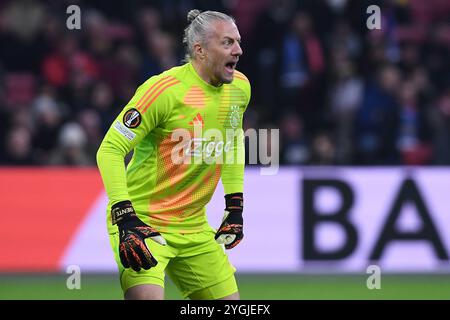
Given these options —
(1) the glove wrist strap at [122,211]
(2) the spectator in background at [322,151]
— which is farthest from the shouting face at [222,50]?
Result: (2) the spectator in background at [322,151]

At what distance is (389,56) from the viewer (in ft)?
46.4

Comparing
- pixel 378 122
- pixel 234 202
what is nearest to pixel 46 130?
pixel 378 122

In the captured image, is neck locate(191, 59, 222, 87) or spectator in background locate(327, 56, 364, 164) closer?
neck locate(191, 59, 222, 87)

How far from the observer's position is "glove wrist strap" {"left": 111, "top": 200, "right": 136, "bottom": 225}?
5.64 m

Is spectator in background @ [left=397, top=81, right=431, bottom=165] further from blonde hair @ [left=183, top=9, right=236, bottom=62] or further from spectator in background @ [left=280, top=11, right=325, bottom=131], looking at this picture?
blonde hair @ [left=183, top=9, right=236, bottom=62]

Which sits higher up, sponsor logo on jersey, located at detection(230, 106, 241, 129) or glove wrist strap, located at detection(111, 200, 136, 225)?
sponsor logo on jersey, located at detection(230, 106, 241, 129)

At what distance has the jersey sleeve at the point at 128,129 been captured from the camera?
5695 millimetres

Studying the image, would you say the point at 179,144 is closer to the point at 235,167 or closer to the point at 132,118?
the point at 132,118

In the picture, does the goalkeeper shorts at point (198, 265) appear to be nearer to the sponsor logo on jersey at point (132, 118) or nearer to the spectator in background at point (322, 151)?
the sponsor logo on jersey at point (132, 118)

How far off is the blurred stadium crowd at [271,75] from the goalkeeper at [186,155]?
643cm

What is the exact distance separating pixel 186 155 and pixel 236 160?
16.0 inches

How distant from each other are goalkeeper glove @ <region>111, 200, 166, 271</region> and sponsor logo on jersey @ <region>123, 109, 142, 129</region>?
1.37 feet

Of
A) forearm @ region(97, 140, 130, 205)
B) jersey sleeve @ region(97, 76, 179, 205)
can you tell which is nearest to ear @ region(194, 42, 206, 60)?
jersey sleeve @ region(97, 76, 179, 205)
